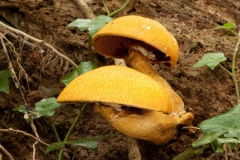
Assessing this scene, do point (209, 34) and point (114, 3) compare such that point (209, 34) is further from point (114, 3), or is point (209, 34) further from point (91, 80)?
point (91, 80)

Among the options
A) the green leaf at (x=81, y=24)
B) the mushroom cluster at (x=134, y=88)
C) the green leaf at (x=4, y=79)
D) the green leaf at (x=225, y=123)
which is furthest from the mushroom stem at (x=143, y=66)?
the green leaf at (x=4, y=79)

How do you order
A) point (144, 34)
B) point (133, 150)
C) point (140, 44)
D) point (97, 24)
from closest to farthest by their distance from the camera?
point (144, 34) < point (133, 150) < point (140, 44) < point (97, 24)

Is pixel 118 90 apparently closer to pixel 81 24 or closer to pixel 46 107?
pixel 46 107

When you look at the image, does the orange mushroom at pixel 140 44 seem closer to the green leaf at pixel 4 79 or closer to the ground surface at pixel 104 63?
the ground surface at pixel 104 63

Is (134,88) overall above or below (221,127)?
above

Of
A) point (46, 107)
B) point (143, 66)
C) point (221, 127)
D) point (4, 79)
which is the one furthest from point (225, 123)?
point (4, 79)

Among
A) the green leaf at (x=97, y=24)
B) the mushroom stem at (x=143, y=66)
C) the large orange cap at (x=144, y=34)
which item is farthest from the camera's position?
the green leaf at (x=97, y=24)

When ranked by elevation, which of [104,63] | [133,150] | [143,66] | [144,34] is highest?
[144,34]
